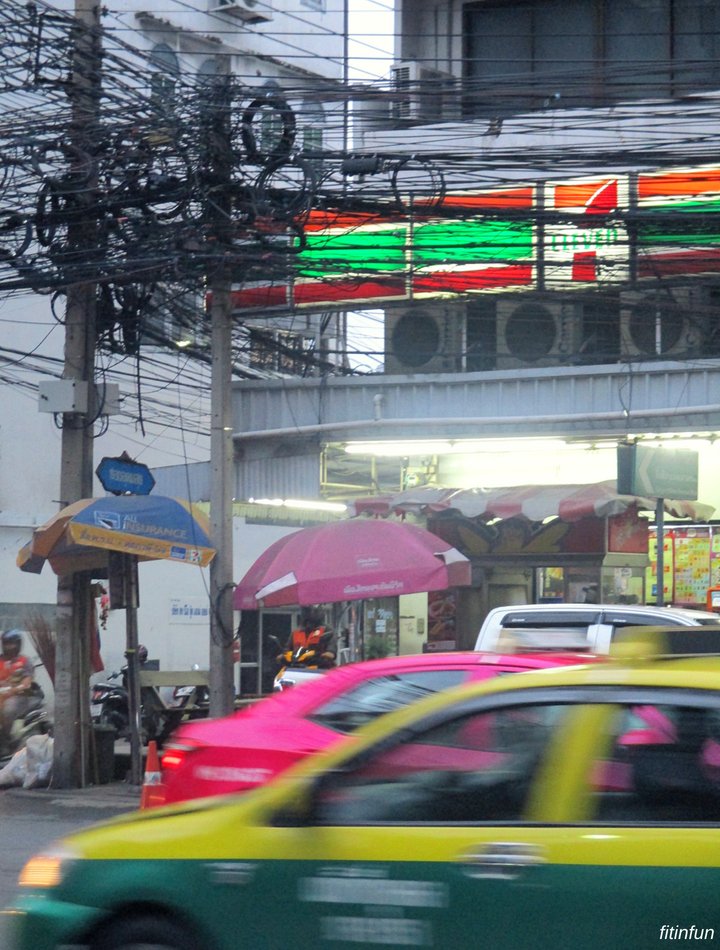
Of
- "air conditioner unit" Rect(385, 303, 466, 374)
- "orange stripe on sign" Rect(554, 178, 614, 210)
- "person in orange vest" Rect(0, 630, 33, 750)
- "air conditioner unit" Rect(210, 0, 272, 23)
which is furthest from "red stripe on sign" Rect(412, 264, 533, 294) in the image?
"air conditioner unit" Rect(210, 0, 272, 23)

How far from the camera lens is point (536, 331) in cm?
2422

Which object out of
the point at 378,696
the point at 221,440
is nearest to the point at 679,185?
the point at 221,440

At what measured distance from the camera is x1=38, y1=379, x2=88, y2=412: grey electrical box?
14969mm

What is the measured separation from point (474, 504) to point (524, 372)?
398 cm

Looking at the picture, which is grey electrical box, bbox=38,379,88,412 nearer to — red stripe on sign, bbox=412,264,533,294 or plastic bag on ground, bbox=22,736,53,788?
plastic bag on ground, bbox=22,736,53,788

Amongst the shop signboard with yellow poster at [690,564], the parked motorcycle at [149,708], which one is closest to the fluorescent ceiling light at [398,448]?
the shop signboard with yellow poster at [690,564]

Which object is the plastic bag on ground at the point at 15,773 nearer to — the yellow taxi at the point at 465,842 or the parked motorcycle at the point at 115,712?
the parked motorcycle at the point at 115,712

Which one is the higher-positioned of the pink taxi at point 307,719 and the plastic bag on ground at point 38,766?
the pink taxi at point 307,719

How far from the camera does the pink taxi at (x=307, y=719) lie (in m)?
7.70

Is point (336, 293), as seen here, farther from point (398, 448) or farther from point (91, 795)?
point (91, 795)

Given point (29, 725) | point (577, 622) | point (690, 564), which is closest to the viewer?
point (577, 622)

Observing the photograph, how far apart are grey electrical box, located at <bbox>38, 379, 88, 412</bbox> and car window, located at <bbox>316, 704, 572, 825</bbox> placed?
36.1 ft

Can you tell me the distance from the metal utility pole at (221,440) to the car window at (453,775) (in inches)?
386

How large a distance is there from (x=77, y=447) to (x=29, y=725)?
13.9 ft
